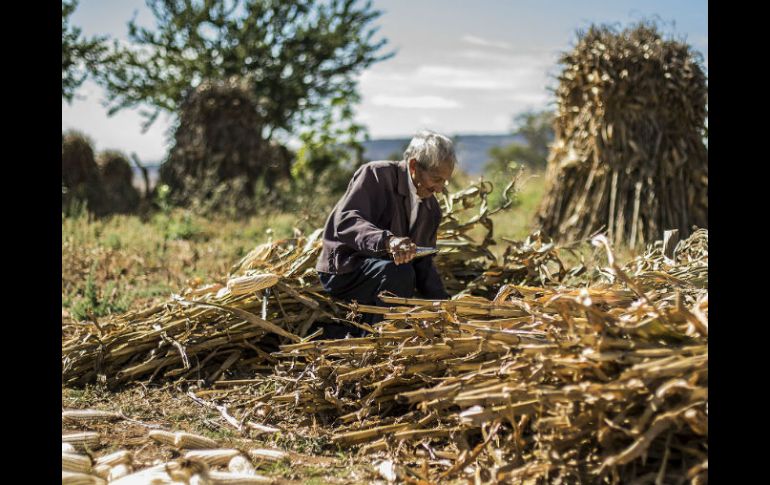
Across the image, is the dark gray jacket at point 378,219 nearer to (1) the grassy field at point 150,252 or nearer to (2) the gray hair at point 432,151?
(2) the gray hair at point 432,151

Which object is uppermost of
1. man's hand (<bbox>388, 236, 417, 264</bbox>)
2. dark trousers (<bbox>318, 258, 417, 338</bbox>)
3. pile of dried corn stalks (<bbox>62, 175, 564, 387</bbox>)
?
man's hand (<bbox>388, 236, 417, 264</bbox>)

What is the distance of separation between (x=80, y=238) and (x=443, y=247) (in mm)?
4565

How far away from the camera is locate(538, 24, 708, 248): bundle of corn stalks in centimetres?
736

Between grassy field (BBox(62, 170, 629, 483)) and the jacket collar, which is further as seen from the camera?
the jacket collar

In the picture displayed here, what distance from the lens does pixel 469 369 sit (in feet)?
8.53

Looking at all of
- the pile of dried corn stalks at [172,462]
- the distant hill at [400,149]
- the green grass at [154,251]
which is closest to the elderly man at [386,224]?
Answer: the green grass at [154,251]

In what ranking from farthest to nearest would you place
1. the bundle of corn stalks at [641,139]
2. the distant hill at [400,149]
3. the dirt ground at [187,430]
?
the distant hill at [400,149], the bundle of corn stalks at [641,139], the dirt ground at [187,430]

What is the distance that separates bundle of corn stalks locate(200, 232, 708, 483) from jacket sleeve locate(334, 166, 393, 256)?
614mm

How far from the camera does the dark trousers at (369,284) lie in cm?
374

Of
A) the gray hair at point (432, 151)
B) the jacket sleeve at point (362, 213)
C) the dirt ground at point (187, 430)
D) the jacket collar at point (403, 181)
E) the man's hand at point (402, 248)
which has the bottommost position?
the dirt ground at point (187, 430)

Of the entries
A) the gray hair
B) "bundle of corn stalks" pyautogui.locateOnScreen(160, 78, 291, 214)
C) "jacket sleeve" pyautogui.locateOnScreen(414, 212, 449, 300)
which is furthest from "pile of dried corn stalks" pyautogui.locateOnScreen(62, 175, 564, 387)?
"bundle of corn stalks" pyautogui.locateOnScreen(160, 78, 291, 214)

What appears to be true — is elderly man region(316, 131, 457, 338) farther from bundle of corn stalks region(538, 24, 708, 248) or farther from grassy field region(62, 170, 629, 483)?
bundle of corn stalks region(538, 24, 708, 248)
